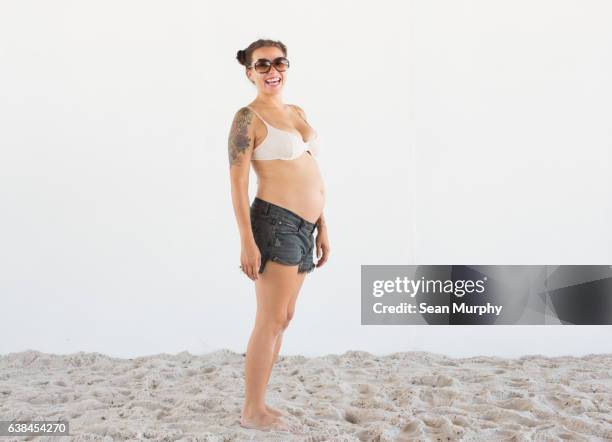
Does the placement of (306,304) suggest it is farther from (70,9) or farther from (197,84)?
(70,9)

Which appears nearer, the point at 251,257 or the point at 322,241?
the point at 251,257

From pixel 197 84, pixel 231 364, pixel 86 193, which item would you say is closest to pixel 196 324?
pixel 231 364

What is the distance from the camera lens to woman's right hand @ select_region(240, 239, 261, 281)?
8.24 ft

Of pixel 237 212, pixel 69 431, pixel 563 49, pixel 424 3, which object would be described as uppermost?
pixel 424 3

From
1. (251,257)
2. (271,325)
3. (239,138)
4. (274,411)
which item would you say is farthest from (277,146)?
(274,411)

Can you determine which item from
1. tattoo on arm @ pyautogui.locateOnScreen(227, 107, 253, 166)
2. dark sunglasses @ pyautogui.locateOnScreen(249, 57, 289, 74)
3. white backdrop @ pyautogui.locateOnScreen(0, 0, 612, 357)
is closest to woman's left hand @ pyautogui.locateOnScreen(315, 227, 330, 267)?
tattoo on arm @ pyautogui.locateOnScreen(227, 107, 253, 166)

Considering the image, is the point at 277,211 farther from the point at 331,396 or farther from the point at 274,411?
the point at 331,396

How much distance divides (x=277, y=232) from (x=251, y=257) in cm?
14

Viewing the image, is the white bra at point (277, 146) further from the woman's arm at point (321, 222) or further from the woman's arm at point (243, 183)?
the woman's arm at point (321, 222)

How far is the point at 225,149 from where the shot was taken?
182 inches

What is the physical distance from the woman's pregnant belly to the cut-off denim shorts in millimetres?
24

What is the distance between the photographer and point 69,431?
271cm

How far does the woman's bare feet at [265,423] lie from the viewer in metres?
2.68

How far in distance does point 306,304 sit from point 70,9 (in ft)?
7.82
